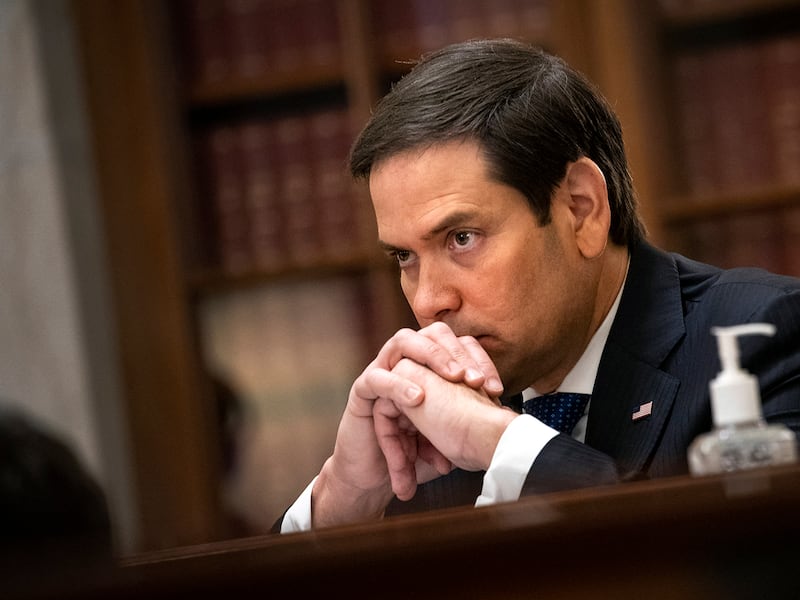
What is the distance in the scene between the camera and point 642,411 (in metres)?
1.61

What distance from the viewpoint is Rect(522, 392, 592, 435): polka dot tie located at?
5.59ft

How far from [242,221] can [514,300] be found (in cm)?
203

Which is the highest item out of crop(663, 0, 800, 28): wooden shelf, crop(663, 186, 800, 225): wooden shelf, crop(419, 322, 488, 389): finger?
crop(663, 0, 800, 28): wooden shelf

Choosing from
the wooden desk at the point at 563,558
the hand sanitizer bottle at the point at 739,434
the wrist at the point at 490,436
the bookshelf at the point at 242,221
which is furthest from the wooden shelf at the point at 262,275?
the wooden desk at the point at 563,558

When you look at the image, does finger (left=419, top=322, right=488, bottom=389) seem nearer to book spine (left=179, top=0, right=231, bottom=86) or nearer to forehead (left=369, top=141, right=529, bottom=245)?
forehead (left=369, top=141, right=529, bottom=245)

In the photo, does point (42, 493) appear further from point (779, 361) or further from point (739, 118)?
point (739, 118)

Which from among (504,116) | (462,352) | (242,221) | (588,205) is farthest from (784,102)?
(462,352)

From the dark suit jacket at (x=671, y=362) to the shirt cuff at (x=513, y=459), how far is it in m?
0.04

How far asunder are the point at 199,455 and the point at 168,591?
9.97 ft

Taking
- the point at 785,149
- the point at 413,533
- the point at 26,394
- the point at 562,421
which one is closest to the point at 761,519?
the point at 413,533

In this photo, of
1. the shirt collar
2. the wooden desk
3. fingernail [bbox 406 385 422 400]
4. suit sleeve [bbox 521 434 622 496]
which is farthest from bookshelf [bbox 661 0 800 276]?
the wooden desk

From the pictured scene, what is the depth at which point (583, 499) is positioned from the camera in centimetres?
52

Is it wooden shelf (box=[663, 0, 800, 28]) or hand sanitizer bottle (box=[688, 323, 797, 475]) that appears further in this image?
wooden shelf (box=[663, 0, 800, 28])

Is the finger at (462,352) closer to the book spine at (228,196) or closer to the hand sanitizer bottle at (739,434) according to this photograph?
the hand sanitizer bottle at (739,434)
